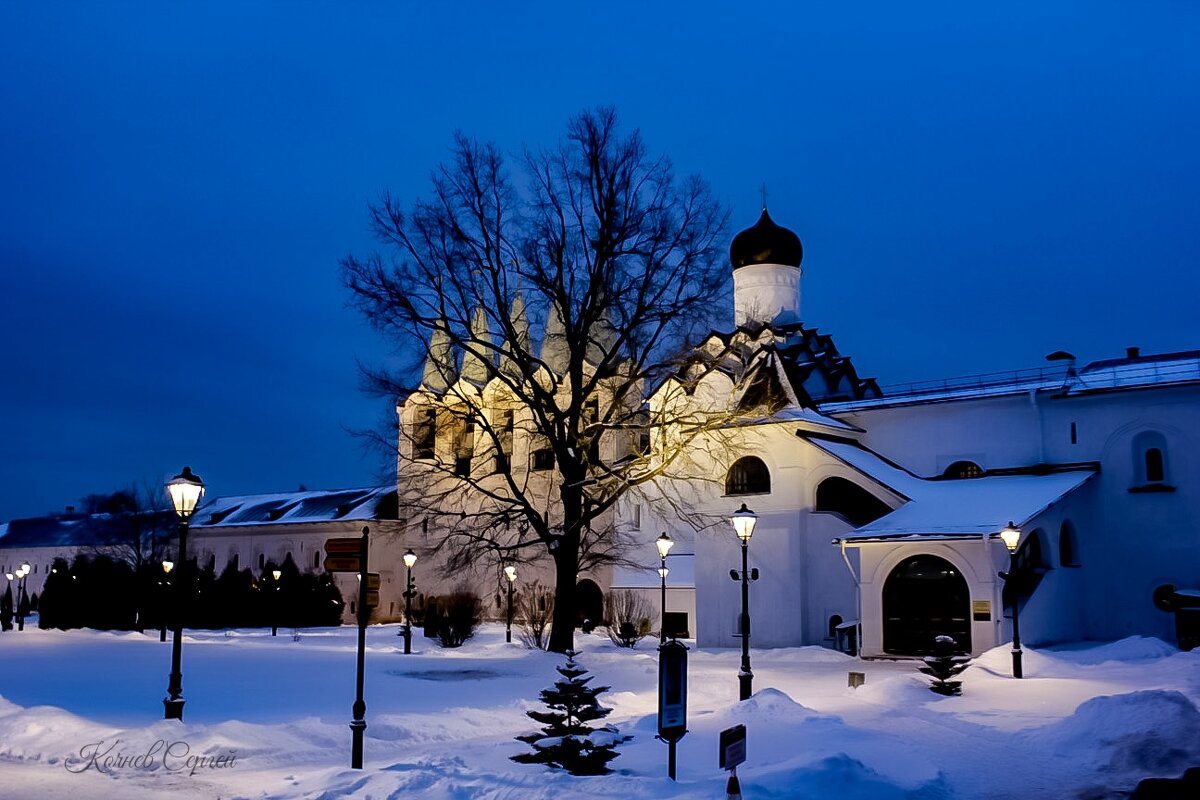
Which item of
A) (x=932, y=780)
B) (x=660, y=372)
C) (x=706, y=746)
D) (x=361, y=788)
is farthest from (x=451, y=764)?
(x=660, y=372)

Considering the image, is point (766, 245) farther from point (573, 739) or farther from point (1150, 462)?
point (573, 739)

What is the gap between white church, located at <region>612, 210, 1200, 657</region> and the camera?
27578 millimetres

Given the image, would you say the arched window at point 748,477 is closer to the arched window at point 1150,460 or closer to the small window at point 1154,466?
the arched window at point 1150,460

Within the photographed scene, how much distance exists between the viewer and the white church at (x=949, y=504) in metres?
27.6

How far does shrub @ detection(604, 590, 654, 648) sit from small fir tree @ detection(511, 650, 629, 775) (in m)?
20.5

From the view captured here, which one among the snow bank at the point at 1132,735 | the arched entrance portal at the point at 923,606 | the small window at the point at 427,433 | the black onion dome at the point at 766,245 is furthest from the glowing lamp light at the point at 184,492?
the black onion dome at the point at 766,245

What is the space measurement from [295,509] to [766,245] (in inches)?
1312

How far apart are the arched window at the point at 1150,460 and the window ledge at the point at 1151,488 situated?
0.04 m

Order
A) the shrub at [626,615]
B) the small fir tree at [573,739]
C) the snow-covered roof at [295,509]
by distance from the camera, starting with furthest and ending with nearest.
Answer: the snow-covered roof at [295,509], the shrub at [626,615], the small fir tree at [573,739]

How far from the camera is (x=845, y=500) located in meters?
32.4

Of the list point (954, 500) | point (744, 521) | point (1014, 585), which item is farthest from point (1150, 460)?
point (744, 521)

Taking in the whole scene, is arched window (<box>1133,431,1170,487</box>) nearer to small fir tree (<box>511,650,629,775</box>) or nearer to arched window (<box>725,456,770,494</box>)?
arched window (<box>725,456,770,494</box>)

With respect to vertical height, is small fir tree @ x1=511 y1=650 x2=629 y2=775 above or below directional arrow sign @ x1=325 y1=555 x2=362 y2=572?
below

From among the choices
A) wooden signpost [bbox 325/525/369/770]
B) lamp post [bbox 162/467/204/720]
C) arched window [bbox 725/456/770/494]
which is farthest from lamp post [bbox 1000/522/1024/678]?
lamp post [bbox 162/467/204/720]
